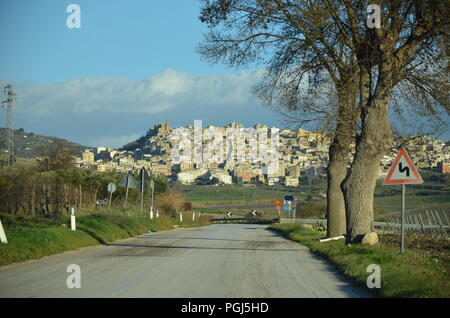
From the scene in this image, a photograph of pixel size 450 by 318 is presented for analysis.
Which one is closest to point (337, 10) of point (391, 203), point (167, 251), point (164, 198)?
point (167, 251)

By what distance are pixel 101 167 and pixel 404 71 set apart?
102 metres

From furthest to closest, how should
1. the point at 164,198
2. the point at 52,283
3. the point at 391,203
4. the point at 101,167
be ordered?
the point at 101,167, the point at 391,203, the point at 164,198, the point at 52,283

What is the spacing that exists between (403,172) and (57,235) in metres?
10.6

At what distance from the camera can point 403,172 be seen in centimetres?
1505

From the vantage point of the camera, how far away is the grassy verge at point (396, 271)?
388 inches
